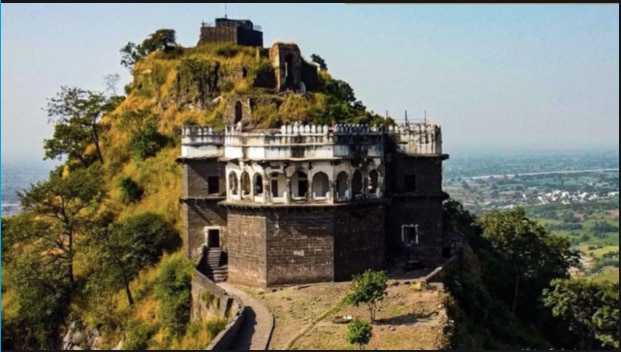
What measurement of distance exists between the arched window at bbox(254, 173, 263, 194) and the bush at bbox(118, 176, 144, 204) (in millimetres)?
9851

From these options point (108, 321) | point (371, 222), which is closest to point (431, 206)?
point (371, 222)

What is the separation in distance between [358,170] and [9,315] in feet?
51.2

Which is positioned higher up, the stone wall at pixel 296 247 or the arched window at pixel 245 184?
the arched window at pixel 245 184

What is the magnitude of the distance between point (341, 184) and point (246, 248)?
390 centimetres

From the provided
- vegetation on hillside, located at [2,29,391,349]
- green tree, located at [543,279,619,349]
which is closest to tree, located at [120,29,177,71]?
vegetation on hillside, located at [2,29,391,349]

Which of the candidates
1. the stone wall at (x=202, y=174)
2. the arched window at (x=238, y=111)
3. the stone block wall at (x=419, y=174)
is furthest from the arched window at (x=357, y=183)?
the arched window at (x=238, y=111)

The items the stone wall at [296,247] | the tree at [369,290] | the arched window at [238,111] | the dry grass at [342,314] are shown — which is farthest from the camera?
the arched window at [238,111]

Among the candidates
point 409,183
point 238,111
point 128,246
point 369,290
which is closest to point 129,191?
point 128,246

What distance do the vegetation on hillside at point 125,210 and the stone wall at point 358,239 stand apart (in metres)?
5.32

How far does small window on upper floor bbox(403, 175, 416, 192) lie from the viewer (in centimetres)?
2762

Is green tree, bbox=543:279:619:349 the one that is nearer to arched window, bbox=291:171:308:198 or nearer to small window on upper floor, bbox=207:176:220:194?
arched window, bbox=291:171:308:198

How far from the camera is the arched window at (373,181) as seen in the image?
26.2 meters

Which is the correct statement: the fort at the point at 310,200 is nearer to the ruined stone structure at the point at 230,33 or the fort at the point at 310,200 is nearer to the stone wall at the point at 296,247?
the stone wall at the point at 296,247

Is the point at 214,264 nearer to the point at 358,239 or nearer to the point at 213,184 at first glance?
the point at 213,184
